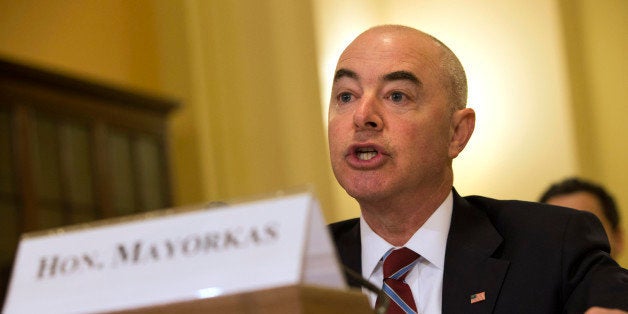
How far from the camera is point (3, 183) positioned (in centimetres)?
478

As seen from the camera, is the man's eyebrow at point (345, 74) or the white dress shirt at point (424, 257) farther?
the man's eyebrow at point (345, 74)

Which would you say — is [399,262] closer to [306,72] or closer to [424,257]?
[424,257]

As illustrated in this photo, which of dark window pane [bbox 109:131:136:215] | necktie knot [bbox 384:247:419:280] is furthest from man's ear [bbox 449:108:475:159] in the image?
dark window pane [bbox 109:131:136:215]

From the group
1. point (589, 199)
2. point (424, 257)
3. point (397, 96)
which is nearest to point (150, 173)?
point (589, 199)

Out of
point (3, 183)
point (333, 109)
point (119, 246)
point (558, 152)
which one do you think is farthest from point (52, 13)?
point (119, 246)

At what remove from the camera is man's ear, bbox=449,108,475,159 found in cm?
239

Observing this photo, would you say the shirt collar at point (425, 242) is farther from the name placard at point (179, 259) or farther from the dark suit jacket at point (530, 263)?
the name placard at point (179, 259)

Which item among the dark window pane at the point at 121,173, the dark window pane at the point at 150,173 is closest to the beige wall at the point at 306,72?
the dark window pane at the point at 150,173

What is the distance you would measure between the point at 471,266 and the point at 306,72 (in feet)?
11.8

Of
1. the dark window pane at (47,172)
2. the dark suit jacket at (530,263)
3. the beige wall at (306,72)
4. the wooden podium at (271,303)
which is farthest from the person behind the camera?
the dark window pane at (47,172)

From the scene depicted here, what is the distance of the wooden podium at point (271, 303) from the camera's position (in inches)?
46.4

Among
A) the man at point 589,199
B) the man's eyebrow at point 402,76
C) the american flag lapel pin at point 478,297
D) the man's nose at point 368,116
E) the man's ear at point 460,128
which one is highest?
the man's eyebrow at point 402,76

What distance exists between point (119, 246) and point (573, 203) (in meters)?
2.56

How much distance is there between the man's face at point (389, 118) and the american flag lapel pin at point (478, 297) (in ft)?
1.01
